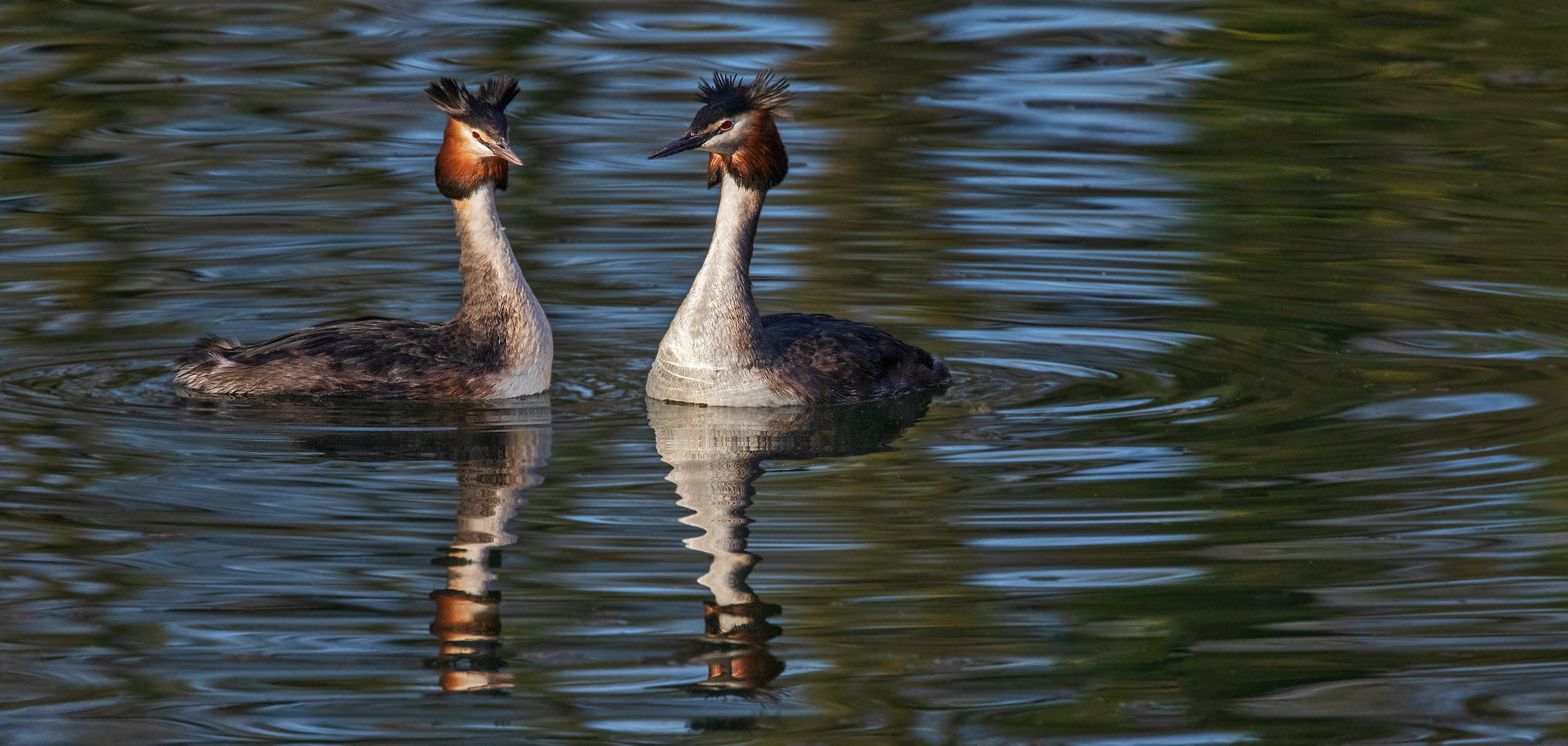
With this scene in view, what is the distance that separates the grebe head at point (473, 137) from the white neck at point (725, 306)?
951 millimetres

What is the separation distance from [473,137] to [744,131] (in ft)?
4.01

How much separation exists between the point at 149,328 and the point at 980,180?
20.4 ft

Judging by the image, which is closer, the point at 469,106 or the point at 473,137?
the point at 469,106

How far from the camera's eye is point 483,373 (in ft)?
31.4

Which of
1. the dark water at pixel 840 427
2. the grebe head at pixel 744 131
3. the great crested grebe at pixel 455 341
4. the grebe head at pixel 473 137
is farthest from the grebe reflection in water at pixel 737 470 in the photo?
the grebe head at pixel 473 137

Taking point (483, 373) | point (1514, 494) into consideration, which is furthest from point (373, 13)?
point (1514, 494)

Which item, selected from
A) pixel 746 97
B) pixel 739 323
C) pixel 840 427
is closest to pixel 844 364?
→ pixel 840 427

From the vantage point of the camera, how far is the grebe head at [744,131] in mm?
9281

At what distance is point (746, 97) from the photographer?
367 inches

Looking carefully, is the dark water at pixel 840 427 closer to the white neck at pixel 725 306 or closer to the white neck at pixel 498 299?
the white neck at pixel 498 299

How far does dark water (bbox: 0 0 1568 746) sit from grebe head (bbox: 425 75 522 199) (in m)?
1.05

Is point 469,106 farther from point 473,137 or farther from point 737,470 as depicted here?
point 737,470

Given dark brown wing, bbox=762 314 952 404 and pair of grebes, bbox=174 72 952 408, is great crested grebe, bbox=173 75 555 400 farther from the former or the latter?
dark brown wing, bbox=762 314 952 404

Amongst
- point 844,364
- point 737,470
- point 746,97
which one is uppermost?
point 746,97
